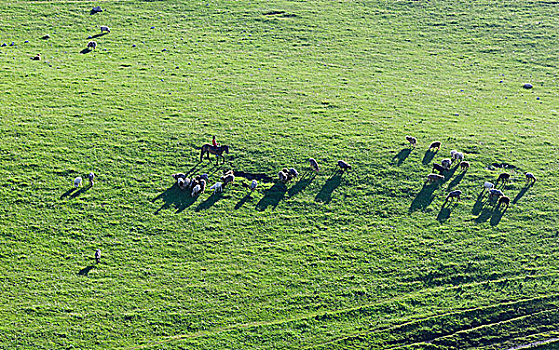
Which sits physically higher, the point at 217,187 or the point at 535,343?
the point at 217,187

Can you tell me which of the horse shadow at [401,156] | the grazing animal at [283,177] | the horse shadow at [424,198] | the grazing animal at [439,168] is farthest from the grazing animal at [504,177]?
the grazing animal at [283,177]

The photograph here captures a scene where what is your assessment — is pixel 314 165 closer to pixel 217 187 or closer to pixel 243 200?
pixel 243 200

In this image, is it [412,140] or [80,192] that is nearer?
[80,192]

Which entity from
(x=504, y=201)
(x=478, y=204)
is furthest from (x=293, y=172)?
(x=504, y=201)

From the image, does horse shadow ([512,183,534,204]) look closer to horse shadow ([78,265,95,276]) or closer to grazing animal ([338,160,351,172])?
grazing animal ([338,160,351,172])

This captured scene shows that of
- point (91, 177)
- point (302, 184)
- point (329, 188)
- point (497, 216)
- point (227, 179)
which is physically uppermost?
point (497, 216)

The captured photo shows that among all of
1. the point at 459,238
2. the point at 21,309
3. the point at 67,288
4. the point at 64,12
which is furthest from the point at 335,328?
the point at 64,12
